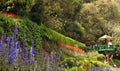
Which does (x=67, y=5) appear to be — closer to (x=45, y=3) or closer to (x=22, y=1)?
(x=45, y=3)

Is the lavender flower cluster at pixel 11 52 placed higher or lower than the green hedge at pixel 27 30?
higher

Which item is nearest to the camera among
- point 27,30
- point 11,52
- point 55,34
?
point 11,52

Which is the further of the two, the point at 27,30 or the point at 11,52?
the point at 27,30

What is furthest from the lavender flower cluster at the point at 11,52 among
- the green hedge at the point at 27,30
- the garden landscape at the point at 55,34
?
the green hedge at the point at 27,30

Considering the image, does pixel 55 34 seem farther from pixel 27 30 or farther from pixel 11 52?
pixel 11 52

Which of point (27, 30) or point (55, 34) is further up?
point (27, 30)

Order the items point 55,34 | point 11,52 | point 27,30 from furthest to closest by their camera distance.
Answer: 1. point 55,34
2. point 27,30
3. point 11,52

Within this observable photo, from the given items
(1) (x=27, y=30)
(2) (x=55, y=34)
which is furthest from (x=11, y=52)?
(2) (x=55, y=34)

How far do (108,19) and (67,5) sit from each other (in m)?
13.8

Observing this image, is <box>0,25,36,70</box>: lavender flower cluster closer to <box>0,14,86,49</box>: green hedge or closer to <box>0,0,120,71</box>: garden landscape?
<box>0,0,120,71</box>: garden landscape

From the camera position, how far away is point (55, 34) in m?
24.1

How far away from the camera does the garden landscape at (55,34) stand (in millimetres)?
5879

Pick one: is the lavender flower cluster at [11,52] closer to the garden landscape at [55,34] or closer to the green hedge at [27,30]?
the garden landscape at [55,34]

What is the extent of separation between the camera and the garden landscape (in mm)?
5879
